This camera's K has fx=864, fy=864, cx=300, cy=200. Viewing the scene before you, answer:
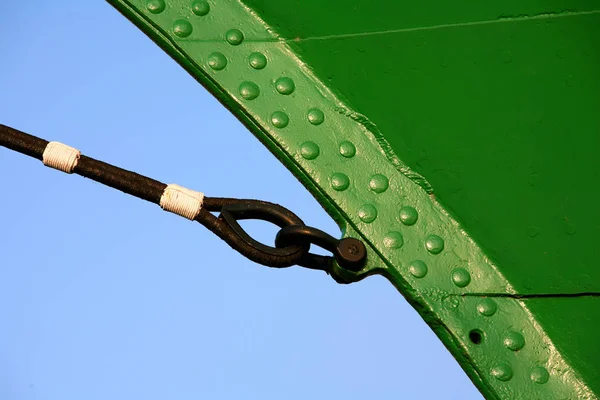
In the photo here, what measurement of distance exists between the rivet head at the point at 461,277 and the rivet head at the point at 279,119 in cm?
46

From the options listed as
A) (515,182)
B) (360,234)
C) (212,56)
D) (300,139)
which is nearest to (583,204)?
(515,182)

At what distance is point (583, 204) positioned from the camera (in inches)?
69.9

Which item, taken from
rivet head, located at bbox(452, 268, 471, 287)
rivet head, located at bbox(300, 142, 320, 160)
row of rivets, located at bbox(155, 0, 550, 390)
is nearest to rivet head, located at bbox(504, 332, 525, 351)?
row of rivets, located at bbox(155, 0, 550, 390)

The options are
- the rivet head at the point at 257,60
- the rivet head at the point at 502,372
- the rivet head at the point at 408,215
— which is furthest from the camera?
the rivet head at the point at 257,60

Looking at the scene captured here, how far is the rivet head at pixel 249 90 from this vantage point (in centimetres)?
179

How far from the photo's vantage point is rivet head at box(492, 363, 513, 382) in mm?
1625

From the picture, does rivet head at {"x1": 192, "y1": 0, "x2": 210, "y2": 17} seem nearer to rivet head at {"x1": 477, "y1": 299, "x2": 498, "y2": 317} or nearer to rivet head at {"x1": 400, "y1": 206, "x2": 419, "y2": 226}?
rivet head at {"x1": 400, "y1": 206, "x2": 419, "y2": 226}

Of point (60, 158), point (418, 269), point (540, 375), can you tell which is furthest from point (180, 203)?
point (540, 375)

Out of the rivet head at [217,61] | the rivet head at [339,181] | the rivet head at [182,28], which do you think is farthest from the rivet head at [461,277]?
the rivet head at [182,28]

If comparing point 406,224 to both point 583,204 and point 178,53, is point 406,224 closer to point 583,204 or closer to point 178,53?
point 583,204

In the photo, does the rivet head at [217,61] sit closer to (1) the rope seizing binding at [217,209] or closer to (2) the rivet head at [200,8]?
(2) the rivet head at [200,8]

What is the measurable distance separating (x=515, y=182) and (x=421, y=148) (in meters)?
0.20

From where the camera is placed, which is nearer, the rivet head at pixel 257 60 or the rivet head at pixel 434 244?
the rivet head at pixel 434 244

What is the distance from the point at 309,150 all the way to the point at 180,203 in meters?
0.28
